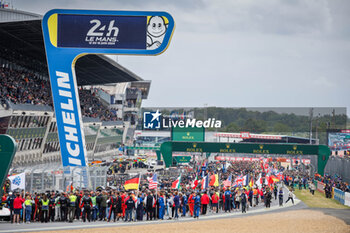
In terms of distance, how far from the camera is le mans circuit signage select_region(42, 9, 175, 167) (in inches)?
1104

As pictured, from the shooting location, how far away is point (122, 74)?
61.7m

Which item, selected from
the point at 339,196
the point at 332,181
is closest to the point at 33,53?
the point at 332,181

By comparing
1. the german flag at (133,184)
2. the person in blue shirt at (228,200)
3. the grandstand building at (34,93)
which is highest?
the grandstand building at (34,93)

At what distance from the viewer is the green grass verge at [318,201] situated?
1189 inches

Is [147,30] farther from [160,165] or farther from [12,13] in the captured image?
[160,165]

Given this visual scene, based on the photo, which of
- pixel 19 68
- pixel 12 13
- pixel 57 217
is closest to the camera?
pixel 57 217

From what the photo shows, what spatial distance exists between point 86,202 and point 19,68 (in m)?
36.3

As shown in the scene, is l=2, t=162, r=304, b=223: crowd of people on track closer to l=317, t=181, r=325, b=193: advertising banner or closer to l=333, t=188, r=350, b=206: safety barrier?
l=333, t=188, r=350, b=206: safety barrier

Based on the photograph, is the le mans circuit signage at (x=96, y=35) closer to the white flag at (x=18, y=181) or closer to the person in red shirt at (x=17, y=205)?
the white flag at (x=18, y=181)

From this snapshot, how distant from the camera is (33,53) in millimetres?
48906

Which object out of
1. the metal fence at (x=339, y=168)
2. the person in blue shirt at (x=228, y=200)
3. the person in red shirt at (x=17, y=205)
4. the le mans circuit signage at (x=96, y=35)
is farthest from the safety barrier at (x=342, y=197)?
the person in red shirt at (x=17, y=205)

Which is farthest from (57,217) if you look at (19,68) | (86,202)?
(19,68)

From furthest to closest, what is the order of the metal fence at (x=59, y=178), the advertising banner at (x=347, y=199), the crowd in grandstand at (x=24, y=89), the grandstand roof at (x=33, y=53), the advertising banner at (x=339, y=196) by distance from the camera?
the crowd in grandstand at (x=24, y=89) → the grandstand roof at (x=33, y=53) → the advertising banner at (x=339, y=196) → the advertising banner at (x=347, y=199) → the metal fence at (x=59, y=178)

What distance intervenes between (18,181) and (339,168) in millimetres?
37095
